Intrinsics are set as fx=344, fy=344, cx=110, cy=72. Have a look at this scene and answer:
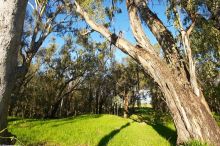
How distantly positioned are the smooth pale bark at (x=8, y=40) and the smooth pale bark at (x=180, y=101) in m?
9.79

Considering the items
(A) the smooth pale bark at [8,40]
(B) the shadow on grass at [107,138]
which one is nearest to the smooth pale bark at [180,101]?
(B) the shadow on grass at [107,138]

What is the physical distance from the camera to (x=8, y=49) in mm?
3158

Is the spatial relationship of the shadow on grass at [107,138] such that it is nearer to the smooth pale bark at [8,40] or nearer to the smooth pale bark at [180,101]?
the smooth pale bark at [180,101]

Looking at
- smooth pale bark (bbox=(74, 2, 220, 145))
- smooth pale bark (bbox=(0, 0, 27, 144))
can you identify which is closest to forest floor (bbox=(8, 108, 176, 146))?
smooth pale bark (bbox=(74, 2, 220, 145))

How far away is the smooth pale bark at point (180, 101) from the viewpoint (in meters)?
12.1

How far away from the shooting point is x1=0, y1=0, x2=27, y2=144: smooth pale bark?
122 inches

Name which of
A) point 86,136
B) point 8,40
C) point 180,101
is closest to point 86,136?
point 86,136

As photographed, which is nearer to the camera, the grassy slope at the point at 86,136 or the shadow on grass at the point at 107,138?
the shadow on grass at the point at 107,138

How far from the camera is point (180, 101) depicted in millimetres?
12727

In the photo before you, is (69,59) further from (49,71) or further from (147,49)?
(147,49)

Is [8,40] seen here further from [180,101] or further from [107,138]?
[107,138]

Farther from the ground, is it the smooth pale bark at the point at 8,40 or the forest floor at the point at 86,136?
the smooth pale bark at the point at 8,40

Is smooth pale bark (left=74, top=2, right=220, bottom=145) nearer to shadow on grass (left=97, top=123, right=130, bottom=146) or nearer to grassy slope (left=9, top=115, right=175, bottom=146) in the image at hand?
grassy slope (left=9, top=115, right=175, bottom=146)

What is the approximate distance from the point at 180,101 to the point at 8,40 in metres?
10.3
